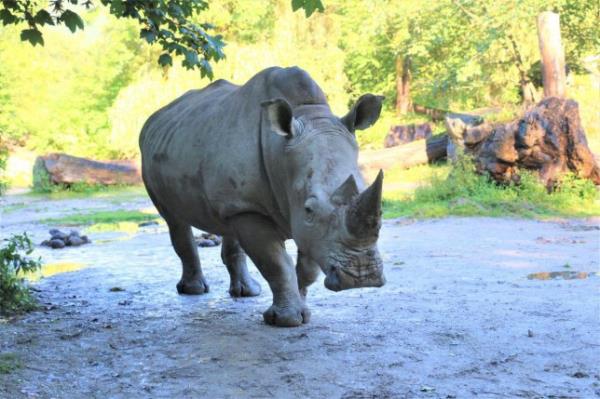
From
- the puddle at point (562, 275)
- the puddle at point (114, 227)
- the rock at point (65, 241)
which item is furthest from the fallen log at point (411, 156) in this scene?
the puddle at point (562, 275)

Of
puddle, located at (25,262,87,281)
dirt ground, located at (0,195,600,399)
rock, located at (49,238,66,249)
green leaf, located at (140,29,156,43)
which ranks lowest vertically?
dirt ground, located at (0,195,600,399)

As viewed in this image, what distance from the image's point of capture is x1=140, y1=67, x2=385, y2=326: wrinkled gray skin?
424 cm

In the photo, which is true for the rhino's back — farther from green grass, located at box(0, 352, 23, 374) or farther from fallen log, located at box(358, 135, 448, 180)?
fallen log, located at box(358, 135, 448, 180)

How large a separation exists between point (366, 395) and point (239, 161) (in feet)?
6.69

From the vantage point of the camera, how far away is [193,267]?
664 centimetres

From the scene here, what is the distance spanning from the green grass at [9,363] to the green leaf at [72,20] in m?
2.21

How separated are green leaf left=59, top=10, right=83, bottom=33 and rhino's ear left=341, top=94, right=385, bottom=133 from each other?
191cm

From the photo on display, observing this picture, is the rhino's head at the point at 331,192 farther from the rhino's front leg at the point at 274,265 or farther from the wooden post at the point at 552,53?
the wooden post at the point at 552,53

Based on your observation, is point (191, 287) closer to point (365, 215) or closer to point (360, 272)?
point (360, 272)

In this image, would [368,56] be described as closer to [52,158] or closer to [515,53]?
Answer: [515,53]

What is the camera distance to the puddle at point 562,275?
271 inches

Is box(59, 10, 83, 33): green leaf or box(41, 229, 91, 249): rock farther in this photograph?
box(41, 229, 91, 249): rock

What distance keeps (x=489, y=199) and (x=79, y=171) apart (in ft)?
42.9

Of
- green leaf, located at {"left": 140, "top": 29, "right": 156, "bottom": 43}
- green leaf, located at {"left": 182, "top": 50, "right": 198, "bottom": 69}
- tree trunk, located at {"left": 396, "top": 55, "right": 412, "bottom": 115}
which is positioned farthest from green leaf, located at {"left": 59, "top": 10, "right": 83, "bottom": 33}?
tree trunk, located at {"left": 396, "top": 55, "right": 412, "bottom": 115}
